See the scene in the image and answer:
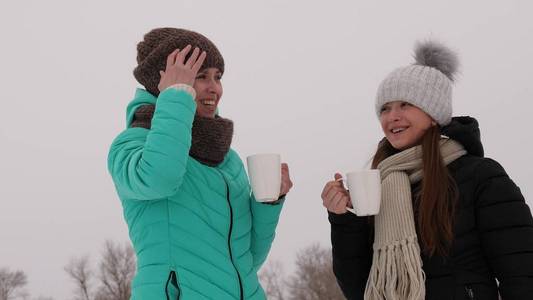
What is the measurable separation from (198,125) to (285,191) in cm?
58

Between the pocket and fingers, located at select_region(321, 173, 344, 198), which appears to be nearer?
the pocket

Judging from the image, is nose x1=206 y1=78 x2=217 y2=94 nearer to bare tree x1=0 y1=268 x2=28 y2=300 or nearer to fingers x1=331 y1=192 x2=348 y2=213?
fingers x1=331 y1=192 x2=348 y2=213

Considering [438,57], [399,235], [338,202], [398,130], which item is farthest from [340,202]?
[438,57]

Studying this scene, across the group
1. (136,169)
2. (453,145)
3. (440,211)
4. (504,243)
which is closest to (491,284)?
(504,243)

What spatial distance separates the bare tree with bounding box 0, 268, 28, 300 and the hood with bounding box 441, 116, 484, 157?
137 feet

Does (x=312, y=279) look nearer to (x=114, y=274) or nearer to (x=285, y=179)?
(x=114, y=274)

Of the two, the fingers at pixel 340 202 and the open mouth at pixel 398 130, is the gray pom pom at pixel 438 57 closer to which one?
the open mouth at pixel 398 130

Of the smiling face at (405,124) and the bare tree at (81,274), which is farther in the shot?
the bare tree at (81,274)

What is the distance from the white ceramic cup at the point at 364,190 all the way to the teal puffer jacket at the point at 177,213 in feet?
1.93

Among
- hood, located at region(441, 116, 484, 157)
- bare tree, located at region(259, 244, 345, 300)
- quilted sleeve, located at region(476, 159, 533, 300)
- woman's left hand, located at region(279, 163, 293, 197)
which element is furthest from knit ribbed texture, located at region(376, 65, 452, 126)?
bare tree, located at region(259, 244, 345, 300)

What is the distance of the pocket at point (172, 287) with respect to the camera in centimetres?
226

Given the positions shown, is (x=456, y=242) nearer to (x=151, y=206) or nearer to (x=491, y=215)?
(x=491, y=215)

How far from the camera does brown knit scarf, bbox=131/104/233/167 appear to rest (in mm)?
2557

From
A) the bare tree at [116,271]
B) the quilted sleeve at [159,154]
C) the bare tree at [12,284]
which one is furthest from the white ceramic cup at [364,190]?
the bare tree at [12,284]
